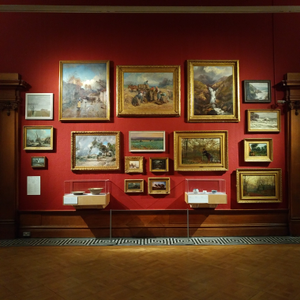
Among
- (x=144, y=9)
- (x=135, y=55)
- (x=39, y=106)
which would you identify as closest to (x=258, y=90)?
A: (x=135, y=55)

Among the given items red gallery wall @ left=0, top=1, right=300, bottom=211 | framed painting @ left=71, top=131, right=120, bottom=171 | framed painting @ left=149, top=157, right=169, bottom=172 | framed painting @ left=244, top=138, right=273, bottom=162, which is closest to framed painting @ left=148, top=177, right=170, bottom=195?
red gallery wall @ left=0, top=1, right=300, bottom=211

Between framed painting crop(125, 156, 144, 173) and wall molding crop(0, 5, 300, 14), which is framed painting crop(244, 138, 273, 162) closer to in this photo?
framed painting crop(125, 156, 144, 173)

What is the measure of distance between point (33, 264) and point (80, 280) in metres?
1.47

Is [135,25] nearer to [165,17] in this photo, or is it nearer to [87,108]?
[165,17]

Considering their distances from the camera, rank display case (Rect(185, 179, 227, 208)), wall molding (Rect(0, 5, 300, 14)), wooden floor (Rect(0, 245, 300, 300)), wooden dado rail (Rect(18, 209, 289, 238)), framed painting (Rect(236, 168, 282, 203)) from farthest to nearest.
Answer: framed painting (Rect(236, 168, 282, 203)) → wooden dado rail (Rect(18, 209, 289, 238)) → display case (Rect(185, 179, 227, 208)) → wall molding (Rect(0, 5, 300, 14)) → wooden floor (Rect(0, 245, 300, 300))

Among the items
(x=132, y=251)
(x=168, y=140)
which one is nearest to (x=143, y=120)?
(x=168, y=140)

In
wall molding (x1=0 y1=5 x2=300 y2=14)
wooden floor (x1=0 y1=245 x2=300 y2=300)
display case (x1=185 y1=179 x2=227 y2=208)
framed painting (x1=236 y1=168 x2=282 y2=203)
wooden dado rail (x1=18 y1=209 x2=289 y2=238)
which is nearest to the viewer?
wooden floor (x1=0 y1=245 x2=300 y2=300)

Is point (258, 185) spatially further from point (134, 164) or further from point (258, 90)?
point (134, 164)

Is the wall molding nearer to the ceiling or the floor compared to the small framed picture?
nearer to the ceiling

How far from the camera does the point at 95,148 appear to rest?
750cm

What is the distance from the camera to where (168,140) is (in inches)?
298

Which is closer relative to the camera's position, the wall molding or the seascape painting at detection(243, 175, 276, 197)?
the wall molding

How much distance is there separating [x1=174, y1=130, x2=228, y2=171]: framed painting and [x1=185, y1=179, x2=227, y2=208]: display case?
0.43 meters

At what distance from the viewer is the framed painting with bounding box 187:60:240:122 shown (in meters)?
7.54
